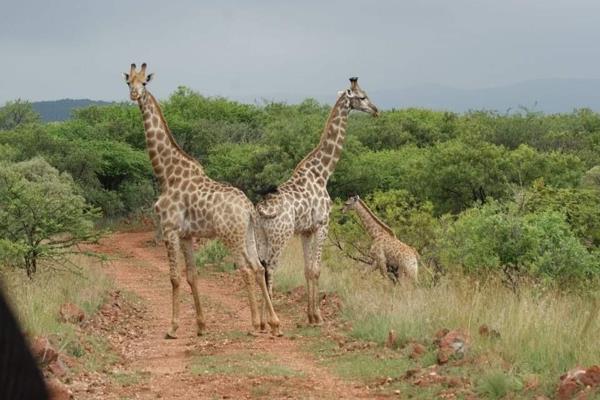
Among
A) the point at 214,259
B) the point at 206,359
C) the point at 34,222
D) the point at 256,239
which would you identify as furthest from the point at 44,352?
the point at 214,259

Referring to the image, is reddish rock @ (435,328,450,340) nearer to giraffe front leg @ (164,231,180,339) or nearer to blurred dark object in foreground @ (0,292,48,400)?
giraffe front leg @ (164,231,180,339)

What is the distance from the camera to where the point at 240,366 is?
27.8ft

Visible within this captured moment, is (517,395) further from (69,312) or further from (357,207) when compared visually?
(357,207)

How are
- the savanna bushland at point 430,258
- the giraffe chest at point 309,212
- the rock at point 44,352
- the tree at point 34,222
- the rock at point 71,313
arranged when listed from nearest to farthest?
1. the rock at point 44,352
2. the savanna bushland at point 430,258
3. the rock at point 71,313
4. the giraffe chest at point 309,212
5. the tree at point 34,222

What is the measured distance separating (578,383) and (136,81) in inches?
261

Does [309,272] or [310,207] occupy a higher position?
[310,207]

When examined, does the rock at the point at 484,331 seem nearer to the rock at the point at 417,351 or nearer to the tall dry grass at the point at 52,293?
the rock at the point at 417,351

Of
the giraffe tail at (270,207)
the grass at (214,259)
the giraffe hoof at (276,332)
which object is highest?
the giraffe tail at (270,207)

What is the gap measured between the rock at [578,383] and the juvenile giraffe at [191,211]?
189 inches

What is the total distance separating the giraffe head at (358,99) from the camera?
12211 mm

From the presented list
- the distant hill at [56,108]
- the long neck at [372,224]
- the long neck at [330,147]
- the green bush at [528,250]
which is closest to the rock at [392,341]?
the green bush at [528,250]

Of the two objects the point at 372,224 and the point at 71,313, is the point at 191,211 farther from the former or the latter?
the point at 372,224

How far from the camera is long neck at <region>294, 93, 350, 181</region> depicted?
39.0 ft

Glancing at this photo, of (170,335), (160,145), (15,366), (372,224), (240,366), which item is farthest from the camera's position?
(372,224)
